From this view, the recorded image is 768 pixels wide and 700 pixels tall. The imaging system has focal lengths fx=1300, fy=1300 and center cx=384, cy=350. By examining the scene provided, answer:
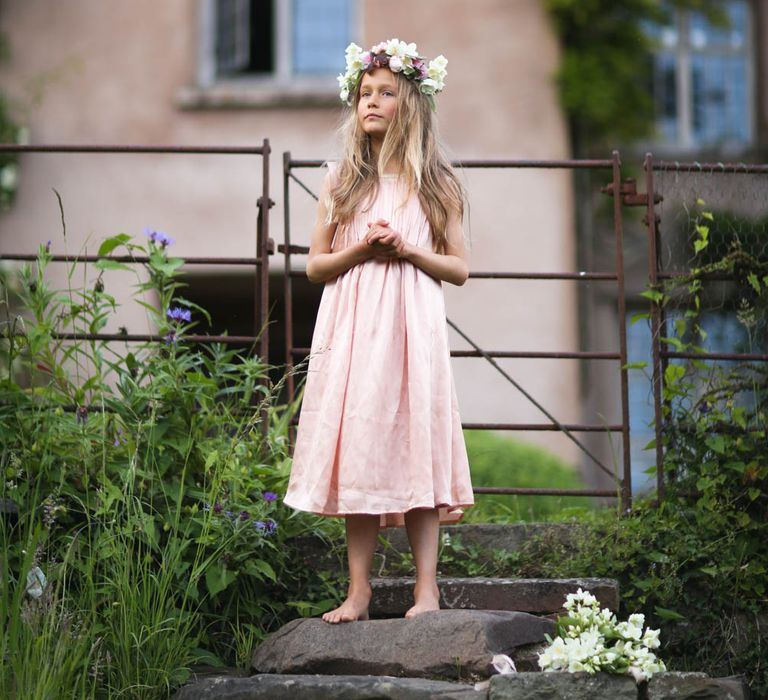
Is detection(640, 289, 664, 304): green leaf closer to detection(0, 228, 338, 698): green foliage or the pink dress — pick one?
the pink dress

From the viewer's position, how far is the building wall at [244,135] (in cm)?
905

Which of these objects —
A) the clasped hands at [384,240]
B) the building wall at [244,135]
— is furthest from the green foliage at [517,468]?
the clasped hands at [384,240]

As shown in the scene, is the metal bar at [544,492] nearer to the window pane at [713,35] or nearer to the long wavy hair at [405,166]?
the long wavy hair at [405,166]

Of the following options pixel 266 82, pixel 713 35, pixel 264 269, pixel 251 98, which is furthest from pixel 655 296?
pixel 713 35

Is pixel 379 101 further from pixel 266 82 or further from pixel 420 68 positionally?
pixel 266 82

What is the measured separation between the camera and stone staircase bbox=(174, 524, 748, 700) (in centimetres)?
328

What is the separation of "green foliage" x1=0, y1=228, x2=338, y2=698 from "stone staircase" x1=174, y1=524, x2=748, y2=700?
0.21 m

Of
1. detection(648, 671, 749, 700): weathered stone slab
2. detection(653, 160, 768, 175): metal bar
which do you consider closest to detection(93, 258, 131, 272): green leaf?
detection(653, 160, 768, 175): metal bar

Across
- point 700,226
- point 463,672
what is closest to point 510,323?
point 700,226

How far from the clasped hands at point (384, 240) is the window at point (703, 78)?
6.89 metres

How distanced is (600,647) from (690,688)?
0.81 ft

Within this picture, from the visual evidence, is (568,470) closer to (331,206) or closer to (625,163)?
(625,163)

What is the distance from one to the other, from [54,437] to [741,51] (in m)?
8.05

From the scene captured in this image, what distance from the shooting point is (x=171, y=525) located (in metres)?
3.85
